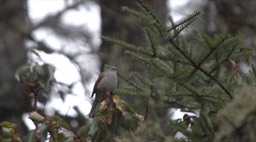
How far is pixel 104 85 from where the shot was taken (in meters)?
4.14

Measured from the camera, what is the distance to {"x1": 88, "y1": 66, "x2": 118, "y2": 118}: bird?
410 cm

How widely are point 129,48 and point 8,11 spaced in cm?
686

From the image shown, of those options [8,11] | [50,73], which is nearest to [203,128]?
[50,73]

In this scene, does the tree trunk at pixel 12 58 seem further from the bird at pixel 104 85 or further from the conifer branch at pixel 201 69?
the conifer branch at pixel 201 69

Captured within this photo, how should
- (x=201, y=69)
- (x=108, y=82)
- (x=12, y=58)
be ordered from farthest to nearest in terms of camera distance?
(x=12, y=58)
(x=108, y=82)
(x=201, y=69)

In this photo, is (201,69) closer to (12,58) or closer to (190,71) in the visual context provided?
(190,71)

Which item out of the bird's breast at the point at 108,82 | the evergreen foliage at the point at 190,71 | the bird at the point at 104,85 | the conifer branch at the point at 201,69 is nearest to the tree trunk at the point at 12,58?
the bird at the point at 104,85

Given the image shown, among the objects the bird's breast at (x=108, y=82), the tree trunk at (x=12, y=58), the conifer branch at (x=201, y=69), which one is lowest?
the conifer branch at (x=201, y=69)

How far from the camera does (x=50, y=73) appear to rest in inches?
183

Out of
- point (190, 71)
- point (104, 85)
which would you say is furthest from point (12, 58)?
point (190, 71)

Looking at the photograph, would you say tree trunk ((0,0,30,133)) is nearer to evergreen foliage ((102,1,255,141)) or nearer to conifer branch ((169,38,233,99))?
evergreen foliage ((102,1,255,141))

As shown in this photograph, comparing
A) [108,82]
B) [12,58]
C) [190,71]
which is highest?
[12,58]

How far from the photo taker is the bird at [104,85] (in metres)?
4.10

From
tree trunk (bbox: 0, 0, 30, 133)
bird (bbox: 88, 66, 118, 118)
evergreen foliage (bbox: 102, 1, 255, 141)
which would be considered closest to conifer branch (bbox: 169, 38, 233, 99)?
evergreen foliage (bbox: 102, 1, 255, 141)
